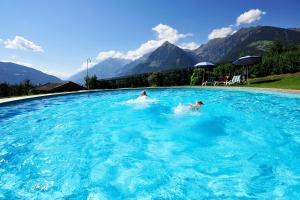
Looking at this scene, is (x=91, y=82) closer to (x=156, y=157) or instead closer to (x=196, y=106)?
(x=196, y=106)

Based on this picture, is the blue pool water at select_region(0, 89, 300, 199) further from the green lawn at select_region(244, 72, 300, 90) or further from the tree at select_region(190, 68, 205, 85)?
the tree at select_region(190, 68, 205, 85)

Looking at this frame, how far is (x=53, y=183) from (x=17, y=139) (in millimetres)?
4380

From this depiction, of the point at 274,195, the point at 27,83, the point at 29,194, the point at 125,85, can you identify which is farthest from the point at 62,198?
the point at 27,83

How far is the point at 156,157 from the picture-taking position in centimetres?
618

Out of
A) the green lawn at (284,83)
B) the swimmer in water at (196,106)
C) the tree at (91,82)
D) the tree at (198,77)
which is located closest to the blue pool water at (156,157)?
the swimmer in water at (196,106)

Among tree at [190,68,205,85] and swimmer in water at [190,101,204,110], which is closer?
swimmer in water at [190,101,204,110]

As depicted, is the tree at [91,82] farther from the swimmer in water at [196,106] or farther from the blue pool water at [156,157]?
the swimmer in water at [196,106]

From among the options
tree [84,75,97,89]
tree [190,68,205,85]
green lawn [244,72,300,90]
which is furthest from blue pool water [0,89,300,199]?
tree [84,75,97,89]

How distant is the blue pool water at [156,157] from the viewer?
429 cm

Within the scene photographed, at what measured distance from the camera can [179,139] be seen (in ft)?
25.7

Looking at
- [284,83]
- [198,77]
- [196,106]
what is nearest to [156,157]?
[196,106]

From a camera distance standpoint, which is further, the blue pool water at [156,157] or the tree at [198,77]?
the tree at [198,77]

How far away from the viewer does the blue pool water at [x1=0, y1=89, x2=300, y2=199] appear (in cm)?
429

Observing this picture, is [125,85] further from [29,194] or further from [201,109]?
[29,194]
